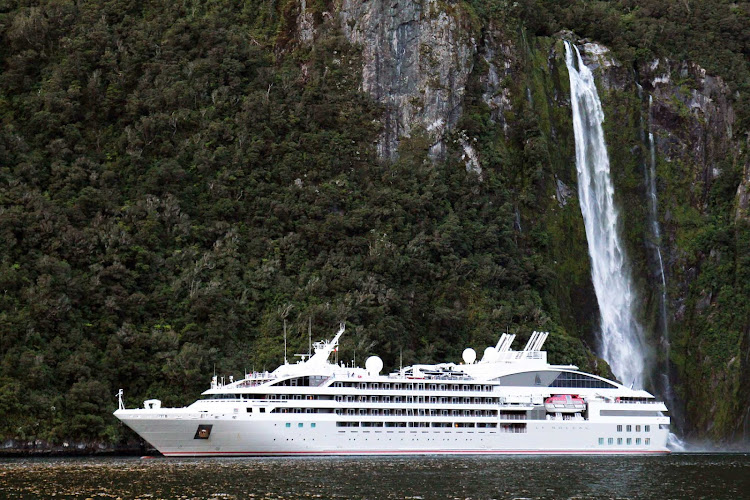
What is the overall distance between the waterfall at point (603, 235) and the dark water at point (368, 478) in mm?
34339

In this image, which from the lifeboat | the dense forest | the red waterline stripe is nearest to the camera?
the red waterline stripe

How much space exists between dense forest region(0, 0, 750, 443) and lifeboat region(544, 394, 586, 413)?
14659 mm

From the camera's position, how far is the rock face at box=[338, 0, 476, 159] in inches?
4724

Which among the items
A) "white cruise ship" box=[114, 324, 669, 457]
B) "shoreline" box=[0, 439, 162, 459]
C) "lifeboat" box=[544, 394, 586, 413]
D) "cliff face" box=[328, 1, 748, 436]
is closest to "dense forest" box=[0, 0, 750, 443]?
"cliff face" box=[328, 1, 748, 436]

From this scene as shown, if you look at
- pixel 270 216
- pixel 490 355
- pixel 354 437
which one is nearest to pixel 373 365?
pixel 354 437

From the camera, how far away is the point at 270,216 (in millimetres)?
110625

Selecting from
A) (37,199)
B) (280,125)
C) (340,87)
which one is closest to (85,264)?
(37,199)

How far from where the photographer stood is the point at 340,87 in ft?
395

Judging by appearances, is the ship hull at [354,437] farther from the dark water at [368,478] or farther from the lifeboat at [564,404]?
the dark water at [368,478]

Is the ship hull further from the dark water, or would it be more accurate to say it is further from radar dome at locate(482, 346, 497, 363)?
radar dome at locate(482, 346, 497, 363)

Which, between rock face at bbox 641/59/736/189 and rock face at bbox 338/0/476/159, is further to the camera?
rock face at bbox 641/59/736/189

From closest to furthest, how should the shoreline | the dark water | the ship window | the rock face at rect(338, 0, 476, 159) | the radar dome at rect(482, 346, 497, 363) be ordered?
the dark water < the shoreline < the ship window < the radar dome at rect(482, 346, 497, 363) < the rock face at rect(338, 0, 476, 159)

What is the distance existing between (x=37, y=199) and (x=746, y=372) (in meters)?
61.7

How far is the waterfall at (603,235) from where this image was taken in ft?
391
